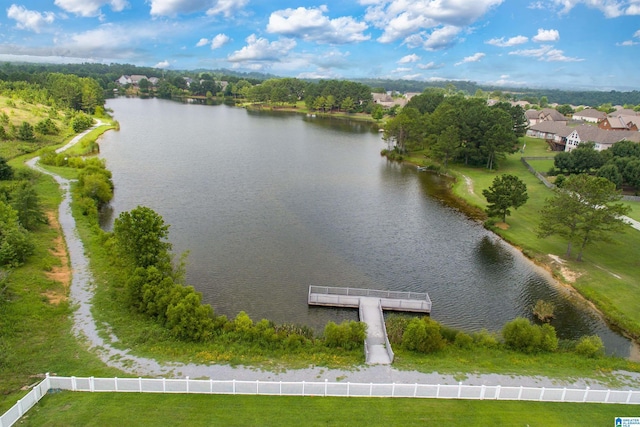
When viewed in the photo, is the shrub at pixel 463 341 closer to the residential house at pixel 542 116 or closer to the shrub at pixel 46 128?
the shrub at pixel 46 128

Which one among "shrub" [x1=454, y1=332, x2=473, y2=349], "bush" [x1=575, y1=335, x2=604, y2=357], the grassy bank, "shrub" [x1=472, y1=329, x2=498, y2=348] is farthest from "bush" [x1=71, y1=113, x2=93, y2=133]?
"bush" [x1=575, y1=335, x2=604, y2=357]

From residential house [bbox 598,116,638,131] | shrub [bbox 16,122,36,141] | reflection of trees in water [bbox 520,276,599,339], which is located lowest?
reflection of trees in water [bbox 520,276,599,339]

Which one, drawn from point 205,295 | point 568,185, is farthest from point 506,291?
point 205,295

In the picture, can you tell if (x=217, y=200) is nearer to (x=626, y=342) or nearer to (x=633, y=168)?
(x=626, y=342)

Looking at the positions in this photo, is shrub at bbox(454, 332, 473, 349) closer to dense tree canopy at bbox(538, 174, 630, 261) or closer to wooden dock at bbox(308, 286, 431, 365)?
wooden dock at bbox(308, 286, 431, 365)

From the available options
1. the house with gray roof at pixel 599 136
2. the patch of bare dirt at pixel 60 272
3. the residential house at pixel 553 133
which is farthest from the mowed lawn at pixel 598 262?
the residential house at pixel 553 133

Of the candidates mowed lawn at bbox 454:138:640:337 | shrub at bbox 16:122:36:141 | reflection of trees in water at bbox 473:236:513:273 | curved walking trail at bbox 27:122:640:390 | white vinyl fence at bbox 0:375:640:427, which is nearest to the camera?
white vinyl fence at bbox 0:375:640:427
